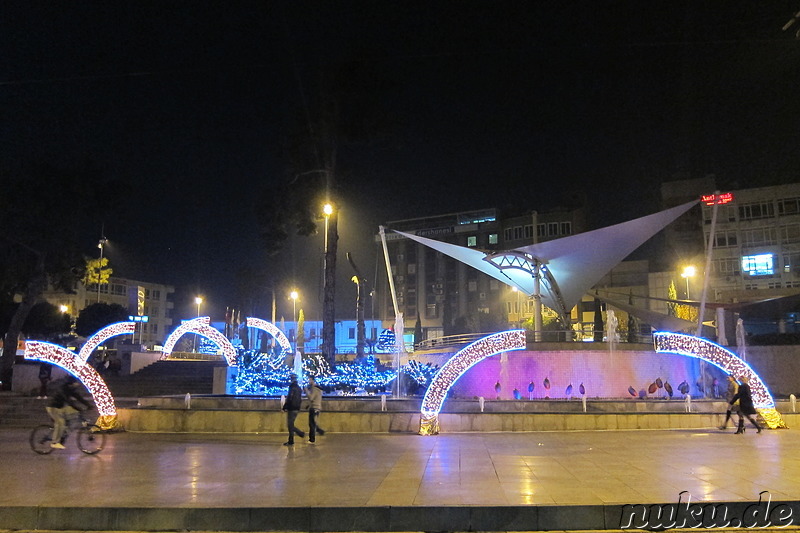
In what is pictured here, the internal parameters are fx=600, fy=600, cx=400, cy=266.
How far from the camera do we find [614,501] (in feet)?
24.3

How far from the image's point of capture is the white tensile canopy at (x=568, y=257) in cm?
2714

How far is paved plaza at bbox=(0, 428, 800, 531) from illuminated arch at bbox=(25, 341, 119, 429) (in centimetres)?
258

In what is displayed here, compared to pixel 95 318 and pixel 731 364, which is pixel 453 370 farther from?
pixel 95 318

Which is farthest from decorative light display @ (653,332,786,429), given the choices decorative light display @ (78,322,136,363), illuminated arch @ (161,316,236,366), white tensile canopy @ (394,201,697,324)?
decorative light display @ (78,322,136,363)

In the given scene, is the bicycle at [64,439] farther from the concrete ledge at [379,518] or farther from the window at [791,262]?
the window at [791,262]

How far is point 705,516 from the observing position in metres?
7.16

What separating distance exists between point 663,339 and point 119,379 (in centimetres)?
2364

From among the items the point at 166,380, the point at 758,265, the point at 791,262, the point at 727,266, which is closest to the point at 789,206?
the point at 791,262

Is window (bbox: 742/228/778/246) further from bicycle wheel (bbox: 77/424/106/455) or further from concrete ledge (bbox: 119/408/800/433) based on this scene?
bicycle wheel (bbox: 77/424/106/455)

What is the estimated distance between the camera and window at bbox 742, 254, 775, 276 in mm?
48656

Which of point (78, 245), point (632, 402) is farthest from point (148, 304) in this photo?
point (632, 402)

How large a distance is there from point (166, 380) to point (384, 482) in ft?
72.5

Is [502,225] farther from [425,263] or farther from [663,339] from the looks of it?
[663,339]

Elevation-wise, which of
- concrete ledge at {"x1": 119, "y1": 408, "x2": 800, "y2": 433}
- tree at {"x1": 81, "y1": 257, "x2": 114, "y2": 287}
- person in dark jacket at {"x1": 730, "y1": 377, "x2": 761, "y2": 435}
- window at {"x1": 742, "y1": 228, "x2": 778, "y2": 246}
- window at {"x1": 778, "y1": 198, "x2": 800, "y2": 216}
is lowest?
concrete ledge at {"x1": 119, "y1": 408, "x2": 800, "y2": 433}
